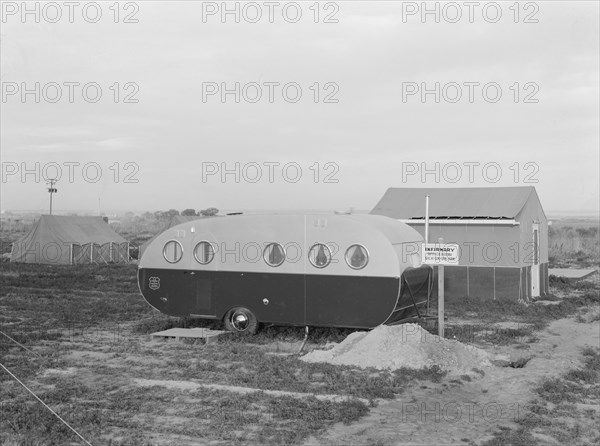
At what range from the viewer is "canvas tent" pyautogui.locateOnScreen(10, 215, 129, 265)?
36.1m

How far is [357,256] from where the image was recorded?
1398 cm

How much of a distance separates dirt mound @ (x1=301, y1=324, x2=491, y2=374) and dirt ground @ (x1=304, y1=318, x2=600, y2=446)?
1.61ft

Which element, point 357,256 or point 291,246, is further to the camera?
point 291,246

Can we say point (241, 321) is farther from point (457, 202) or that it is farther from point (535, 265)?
point (535, 265)

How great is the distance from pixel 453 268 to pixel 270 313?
30.5ft

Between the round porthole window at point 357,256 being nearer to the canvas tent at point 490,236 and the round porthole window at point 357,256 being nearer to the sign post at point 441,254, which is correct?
the sign post at point 441,254

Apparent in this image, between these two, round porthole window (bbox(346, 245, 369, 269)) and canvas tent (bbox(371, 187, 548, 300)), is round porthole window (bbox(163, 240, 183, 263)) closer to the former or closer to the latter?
round porthole window (bbox(346, 245, 369, 269))

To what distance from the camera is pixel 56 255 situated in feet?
119

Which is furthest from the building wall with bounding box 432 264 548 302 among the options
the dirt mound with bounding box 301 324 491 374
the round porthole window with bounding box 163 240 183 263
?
the round porthole window with bounding box 163 240 183 263

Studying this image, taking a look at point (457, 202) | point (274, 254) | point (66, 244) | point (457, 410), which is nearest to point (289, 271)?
point (274, 254)

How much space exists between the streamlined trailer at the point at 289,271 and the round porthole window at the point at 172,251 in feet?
0.07

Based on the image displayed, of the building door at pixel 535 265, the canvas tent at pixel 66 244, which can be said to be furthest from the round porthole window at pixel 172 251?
the canvas tent at pixel 66 244

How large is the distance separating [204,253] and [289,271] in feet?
6.81

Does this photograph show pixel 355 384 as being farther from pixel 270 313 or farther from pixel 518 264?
pixel 518 264
